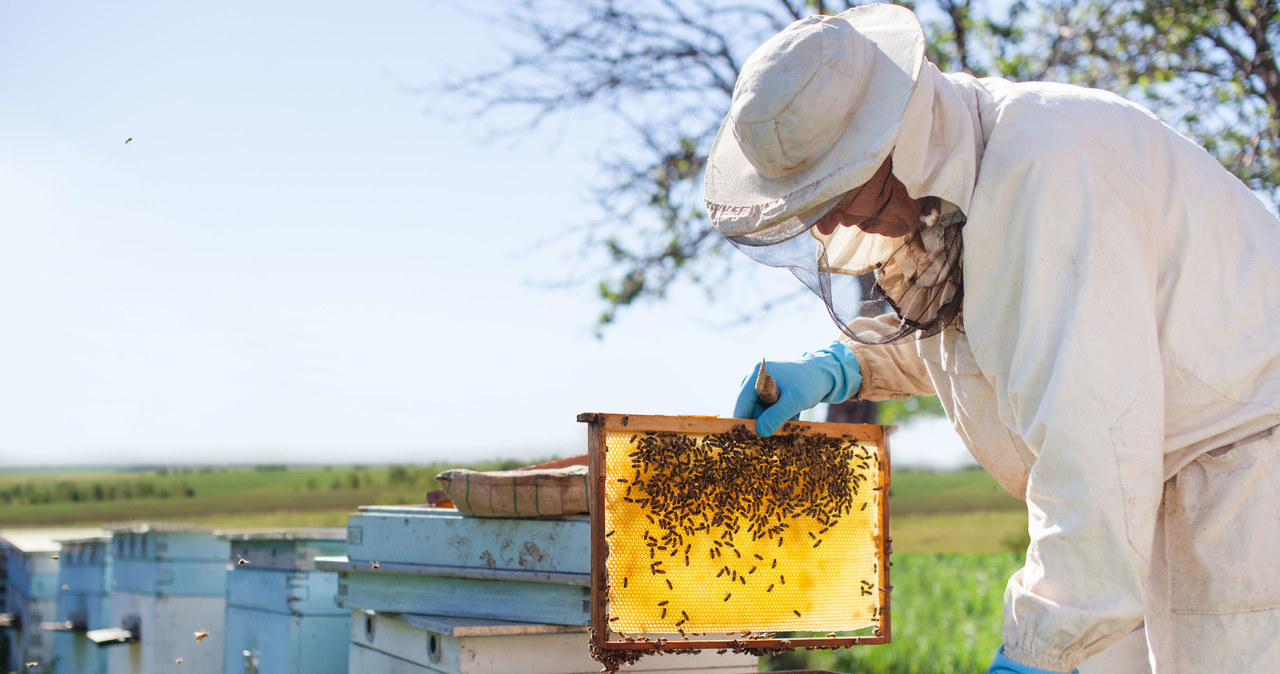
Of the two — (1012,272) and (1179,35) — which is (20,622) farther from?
(1179,35)

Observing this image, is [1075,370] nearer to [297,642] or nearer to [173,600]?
[297,642]

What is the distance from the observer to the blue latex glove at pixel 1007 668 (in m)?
1.67

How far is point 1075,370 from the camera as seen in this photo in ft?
5.49

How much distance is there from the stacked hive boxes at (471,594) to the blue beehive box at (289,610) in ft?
1.87

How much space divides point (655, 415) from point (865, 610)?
3.17 feet

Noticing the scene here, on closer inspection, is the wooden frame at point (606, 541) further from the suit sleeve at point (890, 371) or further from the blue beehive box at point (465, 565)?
the blue beehive box at point (465, 565)

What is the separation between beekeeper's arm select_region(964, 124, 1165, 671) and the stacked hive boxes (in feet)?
5.60

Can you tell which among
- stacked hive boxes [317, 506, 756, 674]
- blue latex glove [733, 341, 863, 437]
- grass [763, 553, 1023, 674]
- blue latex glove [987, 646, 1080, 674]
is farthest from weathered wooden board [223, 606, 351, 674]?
blue latex glove [987, 646, 1080, 674]

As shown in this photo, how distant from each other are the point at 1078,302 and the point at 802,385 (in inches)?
43.9

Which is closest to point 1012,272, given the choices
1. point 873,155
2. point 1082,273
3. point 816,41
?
point 1082,273

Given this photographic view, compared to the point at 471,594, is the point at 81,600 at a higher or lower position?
lower

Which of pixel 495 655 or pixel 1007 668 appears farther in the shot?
pixel 495 655

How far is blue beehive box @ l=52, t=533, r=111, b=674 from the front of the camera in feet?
19.8

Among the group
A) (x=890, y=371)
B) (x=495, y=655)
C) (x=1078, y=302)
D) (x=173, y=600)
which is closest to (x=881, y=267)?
(x=890, y=371)
